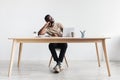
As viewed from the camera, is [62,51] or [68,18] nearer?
[62,51]

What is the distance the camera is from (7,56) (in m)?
4.80

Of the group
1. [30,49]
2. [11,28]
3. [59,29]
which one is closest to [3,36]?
[11,28]

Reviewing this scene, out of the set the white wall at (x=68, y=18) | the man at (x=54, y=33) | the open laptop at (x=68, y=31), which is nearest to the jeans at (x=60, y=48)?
the man at (x=54, y=33)

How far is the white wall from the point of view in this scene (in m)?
4.68

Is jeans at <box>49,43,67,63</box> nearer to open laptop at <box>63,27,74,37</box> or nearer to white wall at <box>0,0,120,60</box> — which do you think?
open laptop at <box>63,27,74,37</box>

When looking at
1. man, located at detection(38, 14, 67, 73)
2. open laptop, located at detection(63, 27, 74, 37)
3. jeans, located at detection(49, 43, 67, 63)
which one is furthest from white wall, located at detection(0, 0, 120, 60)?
open laptop, located at detection(63, 27, 74, 37)

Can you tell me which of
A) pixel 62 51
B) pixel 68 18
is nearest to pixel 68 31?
pixel 62 51

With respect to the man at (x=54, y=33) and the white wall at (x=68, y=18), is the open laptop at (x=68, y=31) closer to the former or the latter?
the man at (x=54, y=33)

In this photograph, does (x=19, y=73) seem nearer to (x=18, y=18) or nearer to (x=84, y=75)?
(x=84, y=75)

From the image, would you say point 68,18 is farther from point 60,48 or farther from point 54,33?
point 60,48

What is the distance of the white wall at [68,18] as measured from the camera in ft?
15.4

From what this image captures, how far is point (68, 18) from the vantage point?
15.5ft

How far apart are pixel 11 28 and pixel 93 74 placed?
2.25m

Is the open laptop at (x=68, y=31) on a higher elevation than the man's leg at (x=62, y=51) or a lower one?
higher
